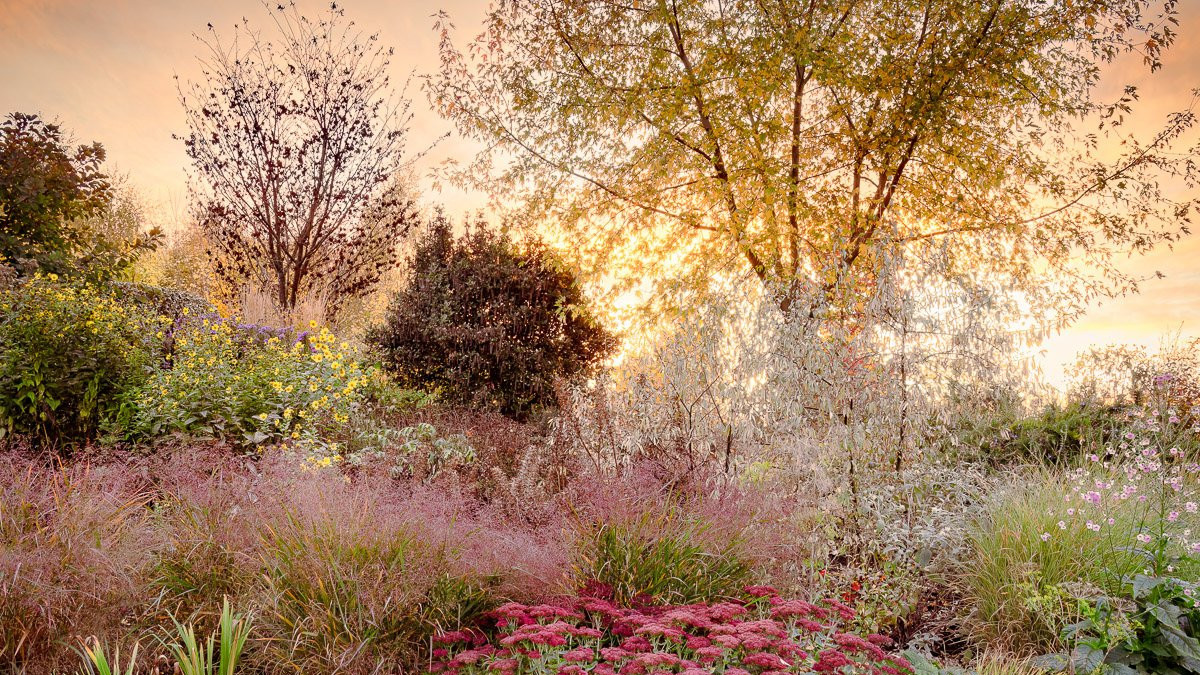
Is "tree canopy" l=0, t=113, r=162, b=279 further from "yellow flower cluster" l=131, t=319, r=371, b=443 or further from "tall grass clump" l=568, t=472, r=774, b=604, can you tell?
"tall grass clump" l=568, t=472, r=774, b=604

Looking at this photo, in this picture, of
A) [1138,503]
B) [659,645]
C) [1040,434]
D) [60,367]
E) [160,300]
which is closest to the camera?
[659,645]

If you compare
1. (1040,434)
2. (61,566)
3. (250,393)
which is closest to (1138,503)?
(1040,434)

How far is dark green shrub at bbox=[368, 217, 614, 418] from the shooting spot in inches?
390

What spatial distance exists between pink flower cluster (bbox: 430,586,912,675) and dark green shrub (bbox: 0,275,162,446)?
4783mm

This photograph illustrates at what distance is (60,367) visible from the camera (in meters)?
6.30

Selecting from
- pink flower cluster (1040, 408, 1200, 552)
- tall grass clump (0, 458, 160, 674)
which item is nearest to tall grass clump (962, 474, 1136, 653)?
pink flower cluster (1040, 408, 1200, 552)

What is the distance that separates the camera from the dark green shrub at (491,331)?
9.90 metres

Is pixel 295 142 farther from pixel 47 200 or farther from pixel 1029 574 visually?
pixel 1029 574

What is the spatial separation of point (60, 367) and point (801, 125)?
765cm

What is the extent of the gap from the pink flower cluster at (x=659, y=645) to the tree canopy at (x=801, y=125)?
453 cm

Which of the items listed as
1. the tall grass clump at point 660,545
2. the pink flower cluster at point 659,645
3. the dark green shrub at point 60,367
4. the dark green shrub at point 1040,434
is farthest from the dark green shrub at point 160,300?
the dark green shrub at point 1040,434

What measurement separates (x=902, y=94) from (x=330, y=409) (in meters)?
6.11

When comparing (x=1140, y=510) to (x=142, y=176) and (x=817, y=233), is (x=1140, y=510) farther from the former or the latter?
(x=142, y=176)

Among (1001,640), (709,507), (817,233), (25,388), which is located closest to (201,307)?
(25,388)
